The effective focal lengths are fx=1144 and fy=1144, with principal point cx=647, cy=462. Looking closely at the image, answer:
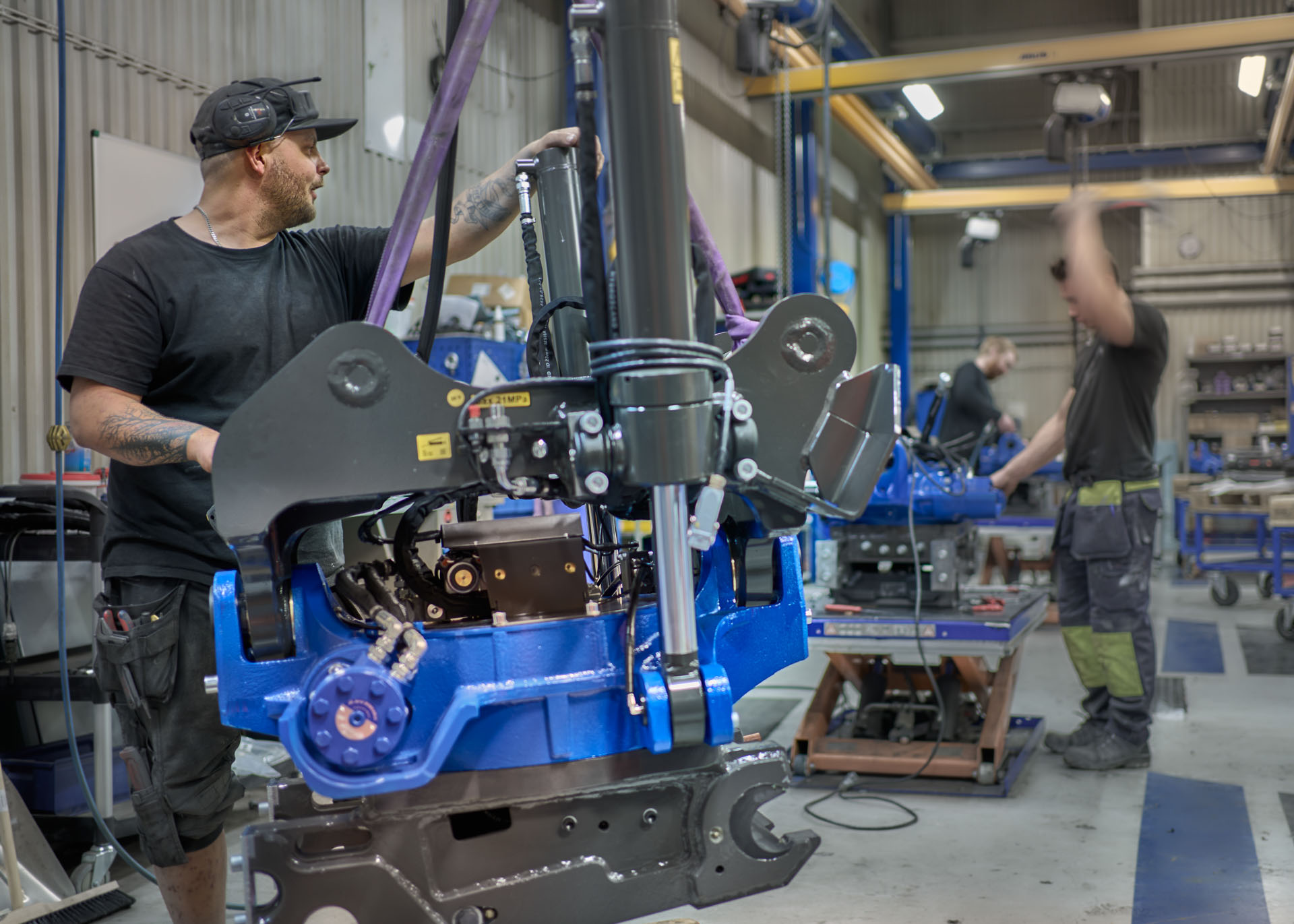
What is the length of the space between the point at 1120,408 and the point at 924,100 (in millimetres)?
6644

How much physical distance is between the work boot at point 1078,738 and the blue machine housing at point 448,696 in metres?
2.98

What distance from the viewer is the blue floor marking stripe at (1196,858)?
2.53 m

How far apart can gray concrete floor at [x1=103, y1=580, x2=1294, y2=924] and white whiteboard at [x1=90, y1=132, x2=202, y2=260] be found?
209 centimetres

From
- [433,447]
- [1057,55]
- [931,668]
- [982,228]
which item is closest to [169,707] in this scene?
[433,447]

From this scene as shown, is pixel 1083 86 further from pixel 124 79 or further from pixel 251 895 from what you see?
pixel 251 895

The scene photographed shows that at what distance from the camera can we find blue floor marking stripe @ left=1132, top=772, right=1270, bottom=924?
8.29 feet

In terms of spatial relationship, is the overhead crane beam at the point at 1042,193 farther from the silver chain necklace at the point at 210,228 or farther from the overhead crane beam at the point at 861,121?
the silver chain necklace at the point at 210,228

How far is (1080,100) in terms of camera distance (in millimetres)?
7586

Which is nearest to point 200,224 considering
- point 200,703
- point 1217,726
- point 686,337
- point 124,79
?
point 200,703

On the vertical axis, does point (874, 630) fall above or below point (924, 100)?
below

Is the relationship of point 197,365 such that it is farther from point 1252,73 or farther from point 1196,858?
point 1252,73

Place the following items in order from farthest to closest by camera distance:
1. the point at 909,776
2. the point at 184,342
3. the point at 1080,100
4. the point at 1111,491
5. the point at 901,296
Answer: the point at 901,296, the point at 1080,100, the point at 1111,491, the point at 909,776, the point at 184,342

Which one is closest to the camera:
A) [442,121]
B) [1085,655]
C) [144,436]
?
[442,121]

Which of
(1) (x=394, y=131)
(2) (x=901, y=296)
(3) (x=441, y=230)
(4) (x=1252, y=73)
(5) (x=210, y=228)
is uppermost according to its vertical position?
(4) (x=1252, y=73)
